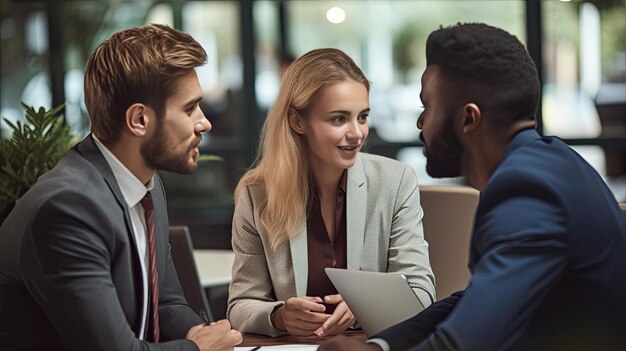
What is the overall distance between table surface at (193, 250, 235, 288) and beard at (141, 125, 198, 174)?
155 centimetres

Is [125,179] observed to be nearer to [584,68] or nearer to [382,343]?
[382,343]

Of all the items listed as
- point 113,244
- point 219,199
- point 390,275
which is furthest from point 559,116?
point 113,244

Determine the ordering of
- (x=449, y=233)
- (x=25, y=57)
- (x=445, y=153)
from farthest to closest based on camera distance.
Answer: (x=25, y=57) → (x=449, y=233) → (x=445, y=153)

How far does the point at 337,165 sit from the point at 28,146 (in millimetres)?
992

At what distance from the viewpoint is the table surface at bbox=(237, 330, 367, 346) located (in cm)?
210

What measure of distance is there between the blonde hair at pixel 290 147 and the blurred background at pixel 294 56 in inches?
142

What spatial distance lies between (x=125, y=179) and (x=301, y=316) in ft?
2.04

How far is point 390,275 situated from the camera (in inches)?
74.8

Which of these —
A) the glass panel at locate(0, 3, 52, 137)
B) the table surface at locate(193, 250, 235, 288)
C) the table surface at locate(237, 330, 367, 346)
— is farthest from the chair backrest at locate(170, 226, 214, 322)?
the glass panel at locate(0, 3, 52, 137)

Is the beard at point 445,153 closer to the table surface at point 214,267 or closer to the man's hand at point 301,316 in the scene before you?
the man's hand at point 301,316

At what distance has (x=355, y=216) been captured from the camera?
2531mm

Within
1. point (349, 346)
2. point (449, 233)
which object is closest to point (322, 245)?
point (449, 233)

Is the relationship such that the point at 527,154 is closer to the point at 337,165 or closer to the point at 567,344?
the point at 567,344

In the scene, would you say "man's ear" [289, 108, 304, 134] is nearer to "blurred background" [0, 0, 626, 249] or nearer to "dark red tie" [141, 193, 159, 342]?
"dark red tie" [141, 193, 159, 342]
